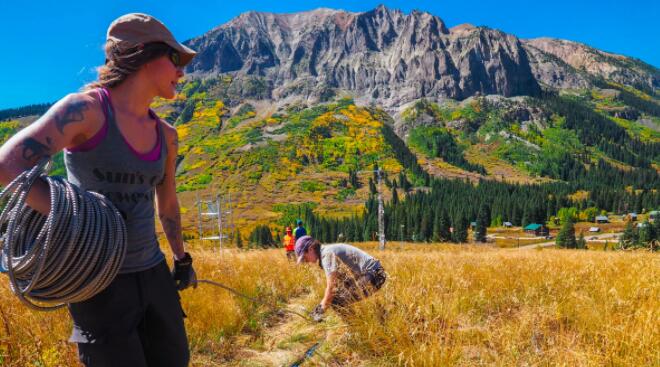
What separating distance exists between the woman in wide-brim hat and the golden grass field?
1.34 meters

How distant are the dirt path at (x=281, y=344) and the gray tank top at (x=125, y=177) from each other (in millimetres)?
1973

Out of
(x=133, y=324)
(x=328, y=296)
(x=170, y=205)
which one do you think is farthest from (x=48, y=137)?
(x=328, y=296)

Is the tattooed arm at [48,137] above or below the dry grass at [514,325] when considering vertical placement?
above

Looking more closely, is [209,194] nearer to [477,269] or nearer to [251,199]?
[251,199]

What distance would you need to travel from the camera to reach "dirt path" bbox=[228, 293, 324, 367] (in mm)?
3664

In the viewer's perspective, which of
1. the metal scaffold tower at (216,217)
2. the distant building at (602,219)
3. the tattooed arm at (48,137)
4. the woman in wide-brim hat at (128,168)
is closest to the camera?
the tattooed arm at (48,137)

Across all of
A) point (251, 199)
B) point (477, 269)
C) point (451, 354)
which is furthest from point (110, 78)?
point (251, 199)

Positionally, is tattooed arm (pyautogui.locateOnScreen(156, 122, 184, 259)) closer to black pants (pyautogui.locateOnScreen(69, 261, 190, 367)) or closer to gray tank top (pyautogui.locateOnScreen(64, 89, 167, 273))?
gray tank top (pyautogui.locateOnScreen(64, 89, 167, 273))

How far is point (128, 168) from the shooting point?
1.88 metres

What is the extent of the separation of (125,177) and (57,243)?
455 millimetres

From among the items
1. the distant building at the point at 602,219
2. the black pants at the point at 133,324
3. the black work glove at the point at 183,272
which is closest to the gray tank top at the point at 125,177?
the black pants at the point at 133,324

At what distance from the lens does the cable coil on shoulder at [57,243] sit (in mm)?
1450

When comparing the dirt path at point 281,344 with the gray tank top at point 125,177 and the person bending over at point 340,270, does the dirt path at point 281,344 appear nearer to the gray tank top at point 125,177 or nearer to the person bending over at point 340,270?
the person bending over at point 340,270

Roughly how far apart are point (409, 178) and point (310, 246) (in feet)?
531
